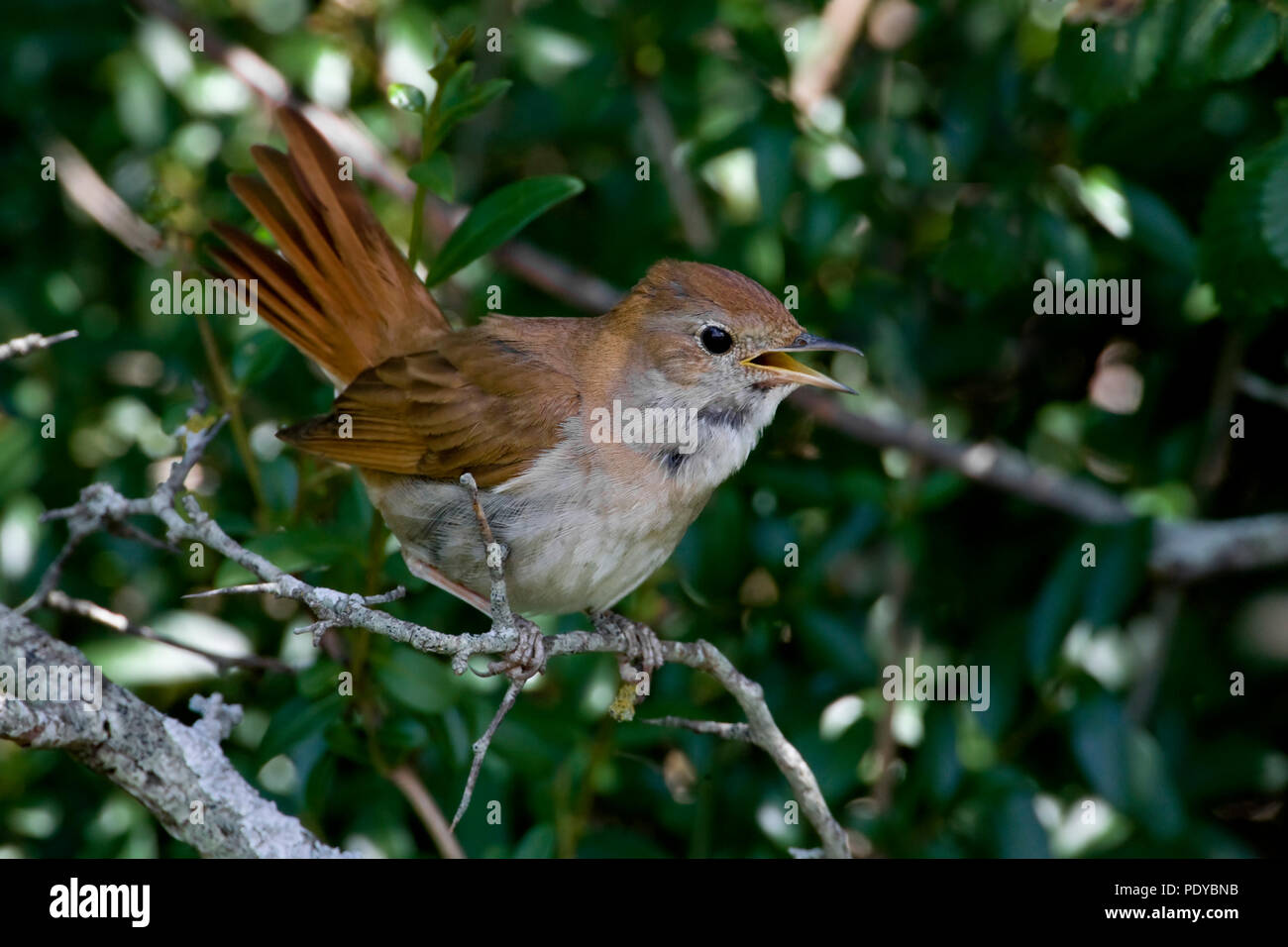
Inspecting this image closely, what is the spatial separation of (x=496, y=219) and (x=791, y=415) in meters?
1.53

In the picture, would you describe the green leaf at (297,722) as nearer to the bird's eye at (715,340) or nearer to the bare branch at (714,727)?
the bare branch at (714,727)

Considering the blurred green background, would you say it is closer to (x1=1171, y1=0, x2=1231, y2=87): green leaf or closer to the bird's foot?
(x1=1171, y1=0, x2=1231, y2=87): green leaf

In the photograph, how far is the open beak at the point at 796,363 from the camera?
3.47 m

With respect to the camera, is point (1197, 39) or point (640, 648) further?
point (640, 648)

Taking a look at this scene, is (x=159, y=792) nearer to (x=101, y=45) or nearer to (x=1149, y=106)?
(x=101, y=45)

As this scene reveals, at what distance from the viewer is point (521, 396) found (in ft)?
12.3

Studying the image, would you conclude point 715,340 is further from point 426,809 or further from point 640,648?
point 426,809

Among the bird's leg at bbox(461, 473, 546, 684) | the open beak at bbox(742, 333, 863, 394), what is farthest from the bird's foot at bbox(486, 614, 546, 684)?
the open beak at bbox(742, 333, 863, 394)

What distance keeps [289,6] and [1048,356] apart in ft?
A: 9.76

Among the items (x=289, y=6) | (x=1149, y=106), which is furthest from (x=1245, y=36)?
(x=289, y=6)

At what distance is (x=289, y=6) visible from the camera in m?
4.64

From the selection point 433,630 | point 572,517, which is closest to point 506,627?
point 433,630

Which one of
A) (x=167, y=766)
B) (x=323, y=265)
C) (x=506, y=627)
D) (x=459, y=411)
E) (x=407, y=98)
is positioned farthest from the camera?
(x=323, y=265)

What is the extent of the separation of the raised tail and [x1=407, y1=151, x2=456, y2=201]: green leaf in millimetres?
654
